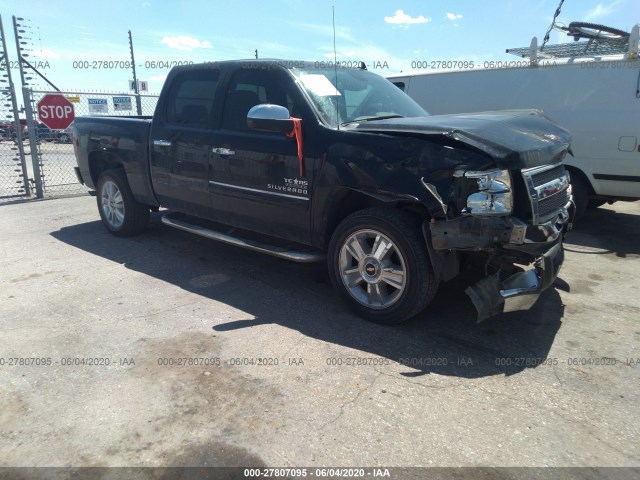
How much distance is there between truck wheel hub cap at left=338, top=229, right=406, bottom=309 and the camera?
365 cm

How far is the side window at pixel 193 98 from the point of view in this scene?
491cm

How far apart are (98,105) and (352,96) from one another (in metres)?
7.55

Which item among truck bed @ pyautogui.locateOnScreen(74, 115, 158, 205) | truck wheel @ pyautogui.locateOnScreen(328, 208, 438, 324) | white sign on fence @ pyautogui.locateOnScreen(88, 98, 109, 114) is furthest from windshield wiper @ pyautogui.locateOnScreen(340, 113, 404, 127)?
white sign on fence @ pyautogui.locateOnScreen(88, 98, 109, 114)

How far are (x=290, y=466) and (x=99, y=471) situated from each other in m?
0.91

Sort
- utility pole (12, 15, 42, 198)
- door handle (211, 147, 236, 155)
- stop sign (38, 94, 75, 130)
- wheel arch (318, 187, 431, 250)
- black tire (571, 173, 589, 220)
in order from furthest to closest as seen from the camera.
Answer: stop sign (38, 94, 75, 130), utility pole (12, 15, 42, 198), black tire (571, 173, 589, 220), door handle (211, 147, 236, 155), wheel arch (318, 187, 431, 250)

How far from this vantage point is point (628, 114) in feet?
20.0

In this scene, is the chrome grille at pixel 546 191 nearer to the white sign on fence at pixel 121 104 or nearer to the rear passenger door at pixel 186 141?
the rear passenger door at pixel 186 141

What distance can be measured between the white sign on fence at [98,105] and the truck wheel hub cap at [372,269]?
26.7 ft

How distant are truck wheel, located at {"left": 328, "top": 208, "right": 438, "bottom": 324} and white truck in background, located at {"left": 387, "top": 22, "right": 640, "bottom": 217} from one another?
13.3 feet

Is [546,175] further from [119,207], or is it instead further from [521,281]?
[119,207]

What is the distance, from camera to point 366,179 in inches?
144

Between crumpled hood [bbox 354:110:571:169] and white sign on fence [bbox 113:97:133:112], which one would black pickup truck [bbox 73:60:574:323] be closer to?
crumpled hood [bbox 354:110:571:169]

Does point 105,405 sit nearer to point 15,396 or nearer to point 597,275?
point 15,396

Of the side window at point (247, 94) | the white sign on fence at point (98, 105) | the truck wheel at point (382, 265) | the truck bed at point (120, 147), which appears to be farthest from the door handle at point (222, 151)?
the white sign on fence at point (98, 105)
